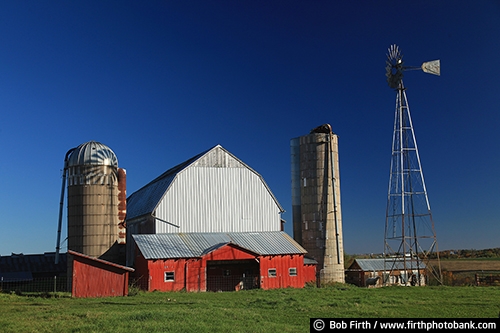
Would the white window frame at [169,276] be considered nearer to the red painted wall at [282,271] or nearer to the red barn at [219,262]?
the red barn at [219,262]

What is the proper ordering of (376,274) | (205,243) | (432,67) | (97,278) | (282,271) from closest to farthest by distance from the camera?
1. (97,278)
2. (282,271)
3. (205,243)
4. (432,67)
5. (376,274)

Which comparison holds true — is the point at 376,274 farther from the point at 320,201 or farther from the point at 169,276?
the point at 169,276

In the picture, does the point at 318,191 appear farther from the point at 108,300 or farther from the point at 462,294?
the point at 108,300

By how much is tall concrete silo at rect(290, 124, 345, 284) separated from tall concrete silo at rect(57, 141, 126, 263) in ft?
48.2

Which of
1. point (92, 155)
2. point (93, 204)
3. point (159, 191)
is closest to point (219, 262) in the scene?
point (159, 191)

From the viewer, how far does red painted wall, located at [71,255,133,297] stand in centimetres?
2761

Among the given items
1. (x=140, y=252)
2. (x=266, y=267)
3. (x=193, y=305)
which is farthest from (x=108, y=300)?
(x=266, y=267)

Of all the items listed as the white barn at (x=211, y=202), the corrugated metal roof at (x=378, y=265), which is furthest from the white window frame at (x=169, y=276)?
the corrugated metal roof at (x=378, y=265)

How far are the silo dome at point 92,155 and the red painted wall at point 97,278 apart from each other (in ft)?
33.3

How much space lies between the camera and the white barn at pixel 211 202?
37.4m

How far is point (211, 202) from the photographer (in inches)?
1528

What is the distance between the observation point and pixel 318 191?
42.1 meters

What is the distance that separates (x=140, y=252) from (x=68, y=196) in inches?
296

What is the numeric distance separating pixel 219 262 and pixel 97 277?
9.68 m
